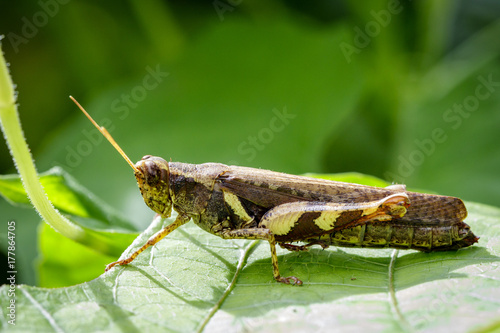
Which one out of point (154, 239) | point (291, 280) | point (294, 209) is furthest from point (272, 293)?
point (154, 239)

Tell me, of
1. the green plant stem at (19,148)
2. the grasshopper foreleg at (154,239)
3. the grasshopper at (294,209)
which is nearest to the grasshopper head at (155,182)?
the grasshopper at (294,209)

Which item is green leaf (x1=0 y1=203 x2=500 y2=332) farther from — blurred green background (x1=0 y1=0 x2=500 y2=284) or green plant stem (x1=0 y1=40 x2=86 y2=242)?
blurred green background (x1=0 y1=0 x2=500 y2=284)

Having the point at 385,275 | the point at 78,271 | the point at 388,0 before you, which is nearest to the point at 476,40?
the point at 388,0

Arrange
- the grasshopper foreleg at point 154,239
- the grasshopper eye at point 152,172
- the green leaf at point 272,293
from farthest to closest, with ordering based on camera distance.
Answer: the grasshopper eye at point 152,172
the grasshopper foreleg at point 154,239
the green leaf at point 272,293

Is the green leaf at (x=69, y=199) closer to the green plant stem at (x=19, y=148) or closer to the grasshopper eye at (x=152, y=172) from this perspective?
the grasshopper eye at (x=152, y=172)

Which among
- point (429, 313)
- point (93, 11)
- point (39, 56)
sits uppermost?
point (93, 11)

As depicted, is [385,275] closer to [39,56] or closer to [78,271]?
[78,271]

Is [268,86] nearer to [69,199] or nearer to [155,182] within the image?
[155,182]
